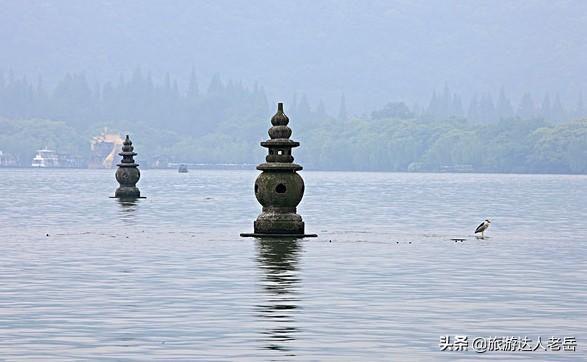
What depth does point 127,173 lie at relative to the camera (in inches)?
3455

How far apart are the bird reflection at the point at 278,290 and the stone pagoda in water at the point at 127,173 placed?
3844 cm

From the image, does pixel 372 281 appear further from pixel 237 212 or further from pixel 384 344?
pixel 237 212

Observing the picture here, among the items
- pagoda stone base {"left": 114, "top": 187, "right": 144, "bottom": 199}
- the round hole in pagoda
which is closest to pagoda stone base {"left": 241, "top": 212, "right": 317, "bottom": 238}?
the round hole in pagoda

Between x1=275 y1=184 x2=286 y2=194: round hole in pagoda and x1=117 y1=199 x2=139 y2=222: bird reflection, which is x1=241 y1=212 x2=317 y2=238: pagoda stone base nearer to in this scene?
x1=275 y1=184 x2=286 y2=194: round hole in pagoda

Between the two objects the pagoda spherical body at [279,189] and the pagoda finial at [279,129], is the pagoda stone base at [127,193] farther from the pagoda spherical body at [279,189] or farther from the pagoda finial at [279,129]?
the pagoda spherical body at [279,189]

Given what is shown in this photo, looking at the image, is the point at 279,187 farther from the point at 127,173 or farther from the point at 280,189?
the point at 127,173

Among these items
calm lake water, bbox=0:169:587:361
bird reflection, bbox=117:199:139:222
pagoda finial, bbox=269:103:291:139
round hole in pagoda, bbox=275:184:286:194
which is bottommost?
bird reflection, bbox=117:199:139:222

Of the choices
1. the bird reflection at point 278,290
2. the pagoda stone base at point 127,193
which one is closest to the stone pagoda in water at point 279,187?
the bird reflection at point 278,290

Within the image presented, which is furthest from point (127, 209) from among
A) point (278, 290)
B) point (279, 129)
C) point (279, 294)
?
point (279, 294)

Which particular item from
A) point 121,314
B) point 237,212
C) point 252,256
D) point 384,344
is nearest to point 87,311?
point 121,314

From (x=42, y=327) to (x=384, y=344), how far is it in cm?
537

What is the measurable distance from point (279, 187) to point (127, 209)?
35.0 m

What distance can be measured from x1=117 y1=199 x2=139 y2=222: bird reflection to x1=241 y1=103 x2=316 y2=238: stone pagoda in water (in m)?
19.1

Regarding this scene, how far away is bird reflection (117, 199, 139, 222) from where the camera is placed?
6855 centimetres
